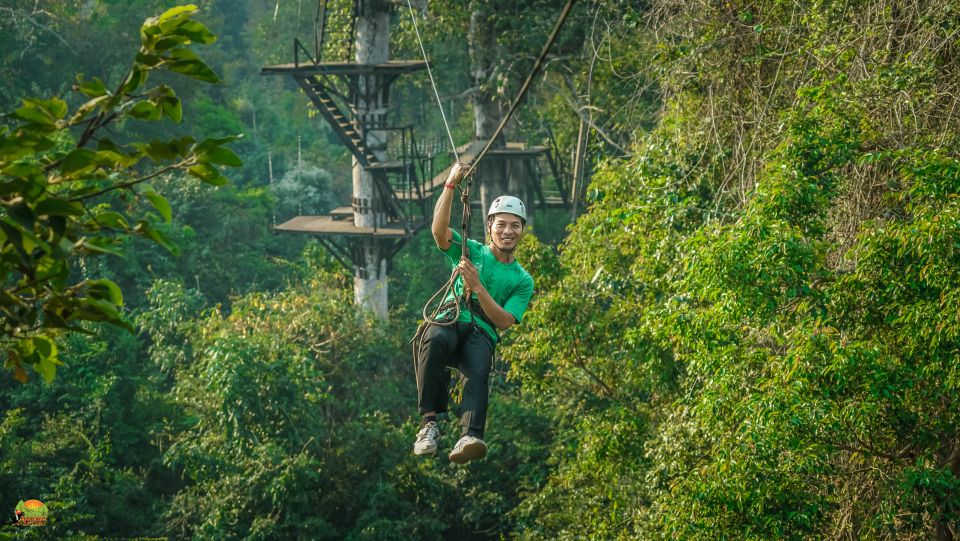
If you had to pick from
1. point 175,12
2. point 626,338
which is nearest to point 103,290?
point 175,12

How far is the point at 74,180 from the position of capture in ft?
11.8

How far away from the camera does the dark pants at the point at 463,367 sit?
6574 millimetres

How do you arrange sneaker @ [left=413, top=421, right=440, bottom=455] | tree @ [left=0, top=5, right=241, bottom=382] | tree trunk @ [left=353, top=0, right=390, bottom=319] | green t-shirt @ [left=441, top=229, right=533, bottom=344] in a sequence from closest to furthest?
tree @ [left=0, top=5, right=241, bottom=382] < sneaker @ [left=413, top=421, right=440, bottom=455] < green t-shirt @ [left=441, top=229, right=533, bottom=344] < tree trunk @ [left=353, top=0, right=390, bottom=319]

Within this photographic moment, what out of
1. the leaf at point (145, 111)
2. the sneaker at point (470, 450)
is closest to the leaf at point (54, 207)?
the leaf at point (145, 111)

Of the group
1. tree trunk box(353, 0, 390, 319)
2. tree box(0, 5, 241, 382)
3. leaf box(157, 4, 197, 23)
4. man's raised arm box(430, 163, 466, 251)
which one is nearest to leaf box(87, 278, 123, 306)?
tree box(0, 5, 241, 382)

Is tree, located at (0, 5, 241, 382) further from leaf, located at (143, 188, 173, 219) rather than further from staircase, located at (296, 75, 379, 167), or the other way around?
staircase, located at (296, 75, 379, 167)

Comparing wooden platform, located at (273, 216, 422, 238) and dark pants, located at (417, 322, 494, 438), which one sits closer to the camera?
dark pants, located at (417, 322, 494, 438)

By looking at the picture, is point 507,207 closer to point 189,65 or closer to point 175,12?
point 189,65

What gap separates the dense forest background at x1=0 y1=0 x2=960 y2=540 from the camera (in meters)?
7.49

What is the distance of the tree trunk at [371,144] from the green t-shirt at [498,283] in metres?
12.6

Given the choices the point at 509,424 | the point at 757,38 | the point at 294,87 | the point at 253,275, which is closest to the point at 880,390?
the point at 757,38

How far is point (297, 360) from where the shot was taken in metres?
15.5

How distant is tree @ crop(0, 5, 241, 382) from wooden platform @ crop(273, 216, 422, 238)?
15182 mm

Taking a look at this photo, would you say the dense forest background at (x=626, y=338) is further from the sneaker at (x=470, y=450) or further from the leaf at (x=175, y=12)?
the sneaker at (x=470, y=450)
